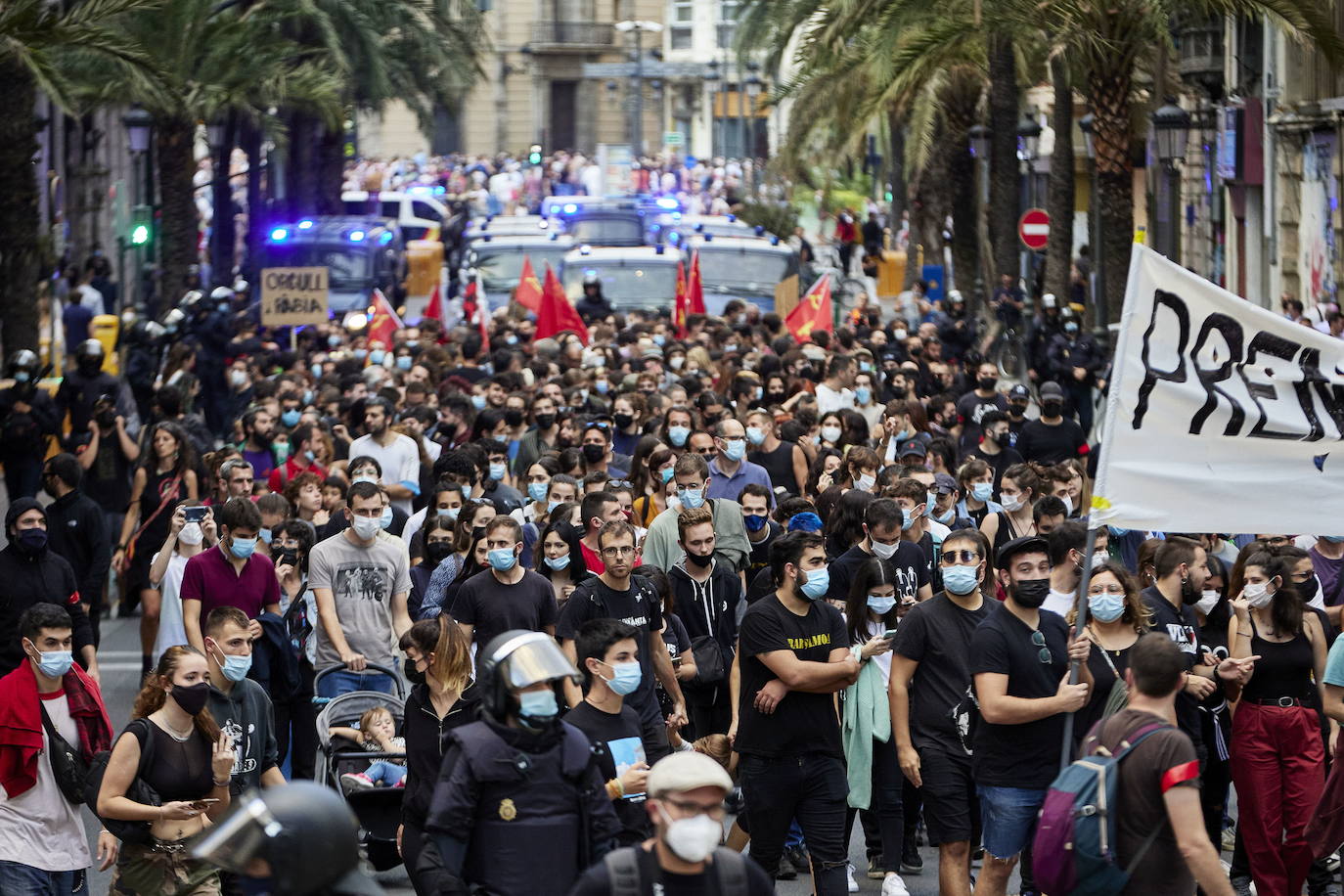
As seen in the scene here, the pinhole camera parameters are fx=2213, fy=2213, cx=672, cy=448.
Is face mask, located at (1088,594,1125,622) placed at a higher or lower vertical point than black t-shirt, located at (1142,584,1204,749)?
higher

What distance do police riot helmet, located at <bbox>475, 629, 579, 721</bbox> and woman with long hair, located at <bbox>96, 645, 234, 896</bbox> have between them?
1649mm

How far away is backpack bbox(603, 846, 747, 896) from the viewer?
5277mm

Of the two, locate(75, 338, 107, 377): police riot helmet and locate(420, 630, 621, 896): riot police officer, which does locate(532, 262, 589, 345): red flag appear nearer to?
locate(75, 338, 107, 377): police riot helmet

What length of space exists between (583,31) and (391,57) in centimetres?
6584

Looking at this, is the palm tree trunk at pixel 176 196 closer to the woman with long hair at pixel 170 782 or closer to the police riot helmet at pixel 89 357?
the police riot helmet at pixel 89 357

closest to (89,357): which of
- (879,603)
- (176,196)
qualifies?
(879,603)

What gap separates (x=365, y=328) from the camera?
1087 inches

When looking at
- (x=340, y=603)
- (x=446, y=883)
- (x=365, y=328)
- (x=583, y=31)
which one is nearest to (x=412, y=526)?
(x=340, y=603)

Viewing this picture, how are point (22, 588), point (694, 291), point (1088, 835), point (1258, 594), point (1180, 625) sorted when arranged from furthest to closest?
point (694, 291), point (22, 588), point (1180, 625), point (1258, 594), point (1088, 835)

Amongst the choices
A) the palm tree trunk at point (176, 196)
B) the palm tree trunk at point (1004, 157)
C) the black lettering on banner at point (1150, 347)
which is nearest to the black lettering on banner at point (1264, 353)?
the black lettering on banner at point (1150, 347)

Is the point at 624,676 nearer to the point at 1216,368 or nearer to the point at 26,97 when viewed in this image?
the point at 1216,368

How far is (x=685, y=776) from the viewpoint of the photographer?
5.25 m

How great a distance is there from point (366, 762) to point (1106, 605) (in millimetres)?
3368

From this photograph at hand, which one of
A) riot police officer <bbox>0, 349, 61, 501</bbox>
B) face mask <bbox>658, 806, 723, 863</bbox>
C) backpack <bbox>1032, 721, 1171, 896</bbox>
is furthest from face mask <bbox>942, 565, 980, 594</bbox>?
riot police officer <bbox>0, 349, 61, 501</bbox>
